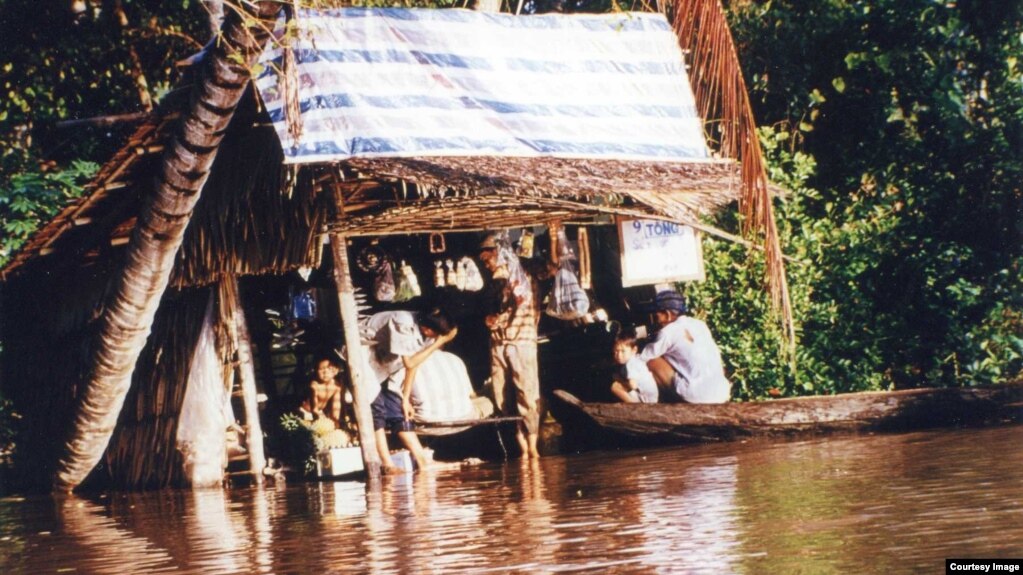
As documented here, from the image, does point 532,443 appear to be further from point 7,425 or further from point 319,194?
point 7,425

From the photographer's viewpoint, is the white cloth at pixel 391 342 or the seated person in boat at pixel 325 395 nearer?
the white cloth at pixel 391 342

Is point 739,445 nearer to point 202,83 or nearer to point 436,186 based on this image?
point 436,186

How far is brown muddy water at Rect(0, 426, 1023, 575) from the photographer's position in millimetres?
4473

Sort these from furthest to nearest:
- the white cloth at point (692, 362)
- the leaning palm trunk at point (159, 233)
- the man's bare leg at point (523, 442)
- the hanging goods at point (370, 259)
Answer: the hanging goods at point (370, 259), the man's bare leg at point (523, 442), the white cloth at point (692, 362), the leaning palm trunk at point (159, 233)

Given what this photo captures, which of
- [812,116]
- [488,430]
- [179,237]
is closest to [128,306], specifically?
[179,237]

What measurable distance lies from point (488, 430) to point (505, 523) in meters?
5.58

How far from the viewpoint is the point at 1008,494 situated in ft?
17.9

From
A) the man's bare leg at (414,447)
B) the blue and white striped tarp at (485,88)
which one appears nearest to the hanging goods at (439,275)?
the man's bare leg at (414,447)

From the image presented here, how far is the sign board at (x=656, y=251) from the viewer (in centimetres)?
1130

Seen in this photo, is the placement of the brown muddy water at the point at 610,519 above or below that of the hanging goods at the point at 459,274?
below

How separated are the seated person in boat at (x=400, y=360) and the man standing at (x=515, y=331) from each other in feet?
1.46

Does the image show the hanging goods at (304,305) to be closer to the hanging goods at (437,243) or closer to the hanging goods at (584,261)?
the hanging goods at (437,243)

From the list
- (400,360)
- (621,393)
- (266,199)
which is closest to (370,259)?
(400,360)

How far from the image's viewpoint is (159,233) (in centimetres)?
857
